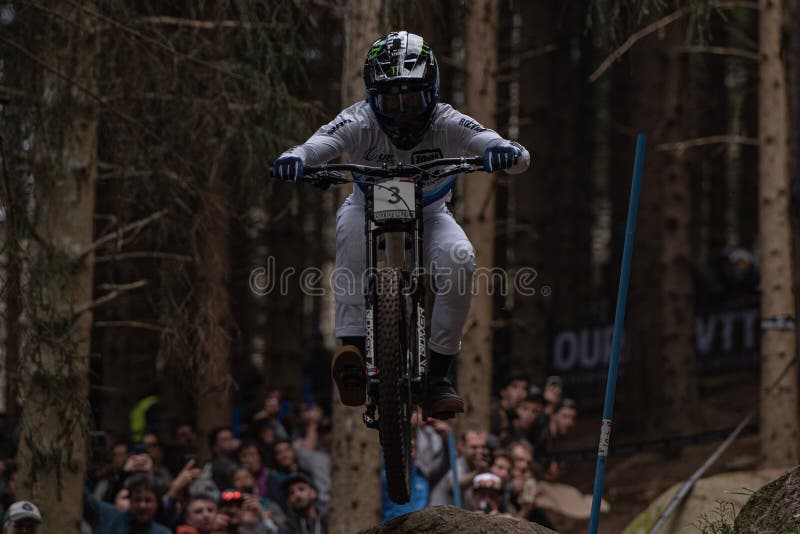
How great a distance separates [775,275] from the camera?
11.3 metres

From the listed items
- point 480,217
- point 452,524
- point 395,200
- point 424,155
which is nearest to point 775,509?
point 452,524

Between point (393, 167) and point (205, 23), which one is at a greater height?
point (205, 23)

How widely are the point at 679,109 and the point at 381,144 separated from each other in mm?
10546

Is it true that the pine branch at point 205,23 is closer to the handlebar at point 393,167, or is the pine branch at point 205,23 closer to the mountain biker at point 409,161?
the mountain biker at point 409,161

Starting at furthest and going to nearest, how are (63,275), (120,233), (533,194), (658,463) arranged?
(533,194) → (658,463) → (120,233) → (63,275)

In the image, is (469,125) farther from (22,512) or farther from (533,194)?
(533,194)

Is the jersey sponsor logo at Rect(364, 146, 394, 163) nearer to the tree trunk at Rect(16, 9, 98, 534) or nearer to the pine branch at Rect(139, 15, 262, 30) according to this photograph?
the pine branch at Rect(139, 15, 262, 30)

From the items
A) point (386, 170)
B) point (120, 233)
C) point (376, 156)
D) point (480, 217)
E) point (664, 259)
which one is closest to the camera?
point (386, 170)

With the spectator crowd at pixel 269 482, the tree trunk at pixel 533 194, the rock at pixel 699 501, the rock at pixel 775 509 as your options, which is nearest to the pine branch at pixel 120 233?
the spectator crowd at pixel 269 482

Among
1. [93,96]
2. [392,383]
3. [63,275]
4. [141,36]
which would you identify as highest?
[141,36]

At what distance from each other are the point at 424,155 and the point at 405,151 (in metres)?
0.11

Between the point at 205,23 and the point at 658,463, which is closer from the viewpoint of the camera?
the point at 205,23

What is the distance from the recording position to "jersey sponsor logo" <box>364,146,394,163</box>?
6480 mm

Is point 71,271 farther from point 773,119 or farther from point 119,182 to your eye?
point 773,119
